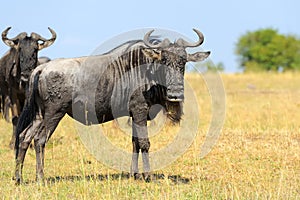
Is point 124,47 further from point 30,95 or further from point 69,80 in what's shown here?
point 30,95

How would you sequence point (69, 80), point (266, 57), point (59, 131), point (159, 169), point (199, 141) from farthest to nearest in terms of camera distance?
1. point (266, 57)
2. point (59, 131)
3. point (199, 141)
4. point (159, 169)
5. point (69, 80)

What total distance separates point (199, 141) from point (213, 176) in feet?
8.77

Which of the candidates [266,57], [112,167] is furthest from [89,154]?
[266,57]

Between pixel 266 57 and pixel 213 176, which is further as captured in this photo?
pixel 266 57

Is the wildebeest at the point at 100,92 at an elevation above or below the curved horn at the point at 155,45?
below

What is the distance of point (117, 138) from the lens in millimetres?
11586

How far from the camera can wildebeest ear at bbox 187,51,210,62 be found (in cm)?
780

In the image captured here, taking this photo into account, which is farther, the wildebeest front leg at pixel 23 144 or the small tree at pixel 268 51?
the small tree at pixel 268 51

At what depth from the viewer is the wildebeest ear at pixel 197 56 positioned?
780 centimetres

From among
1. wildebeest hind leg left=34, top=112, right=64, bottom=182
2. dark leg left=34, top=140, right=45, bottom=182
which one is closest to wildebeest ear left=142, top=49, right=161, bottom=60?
wildebeest hind leg left=34, top=112, right=64, bottom=182

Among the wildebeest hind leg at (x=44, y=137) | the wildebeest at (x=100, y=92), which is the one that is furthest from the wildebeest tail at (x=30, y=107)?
the wildebeest hind leg at (x=44, y=137)

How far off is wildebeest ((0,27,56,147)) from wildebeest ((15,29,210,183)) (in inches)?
81.0

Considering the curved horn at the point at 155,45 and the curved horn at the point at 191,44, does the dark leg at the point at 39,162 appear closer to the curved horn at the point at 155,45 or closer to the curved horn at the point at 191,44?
the curved horn at the point at 155,45

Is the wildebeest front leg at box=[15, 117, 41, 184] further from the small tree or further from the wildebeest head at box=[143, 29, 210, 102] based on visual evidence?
the small tree
